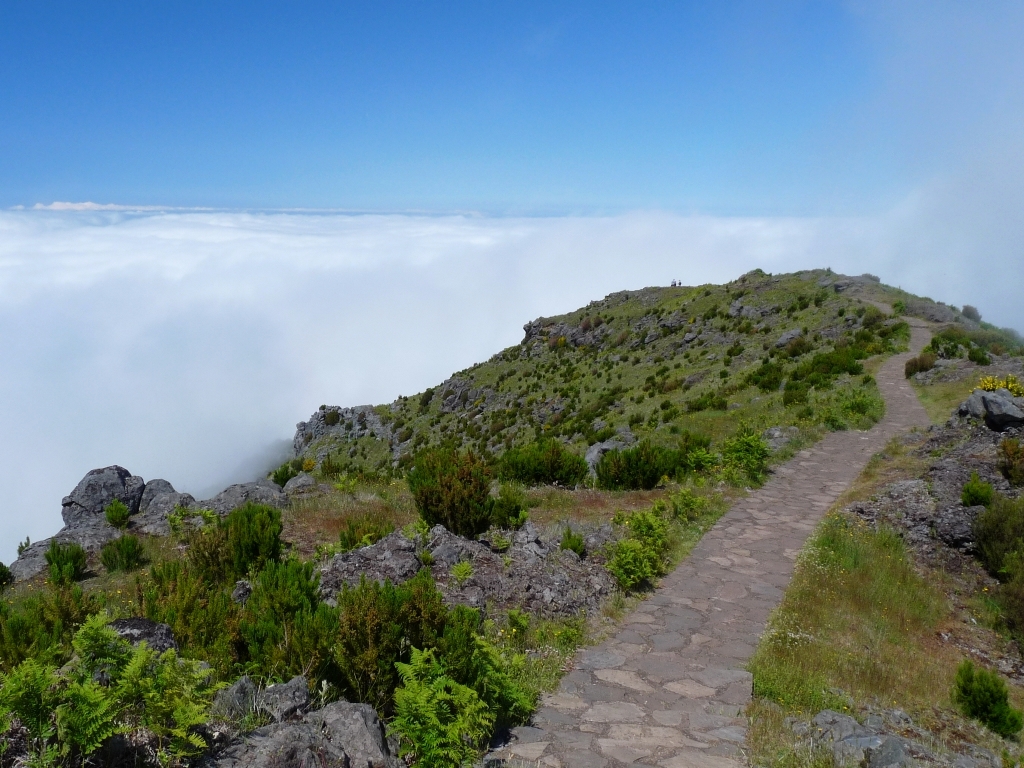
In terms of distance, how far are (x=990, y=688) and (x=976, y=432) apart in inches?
381

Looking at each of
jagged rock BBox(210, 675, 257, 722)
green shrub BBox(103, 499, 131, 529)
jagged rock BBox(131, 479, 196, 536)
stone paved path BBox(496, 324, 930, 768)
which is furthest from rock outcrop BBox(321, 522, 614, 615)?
green shrub BBox(103, 499, 131, 529)

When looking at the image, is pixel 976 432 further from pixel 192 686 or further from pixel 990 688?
pixel 192 686

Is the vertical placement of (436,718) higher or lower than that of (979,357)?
lower

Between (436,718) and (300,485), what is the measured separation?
11.2 metres

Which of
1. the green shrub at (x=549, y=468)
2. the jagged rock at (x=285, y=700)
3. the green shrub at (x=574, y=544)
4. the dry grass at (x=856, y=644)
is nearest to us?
the jagged rock at (x=285, y=700)

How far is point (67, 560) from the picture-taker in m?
9.48

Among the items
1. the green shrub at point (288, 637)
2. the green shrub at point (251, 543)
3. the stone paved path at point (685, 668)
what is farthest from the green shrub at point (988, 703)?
the green shrub at point (251, 543)

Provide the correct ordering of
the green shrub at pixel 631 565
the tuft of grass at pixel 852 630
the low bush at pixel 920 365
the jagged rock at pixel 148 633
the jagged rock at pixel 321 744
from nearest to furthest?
the jagged rock at pixel 321 744 → the jagged rock at pixel 148 633 → the tuft of grass at pixel 852 630 → the green shrub at pixel 631 565 → the low bush at pixel 920 365

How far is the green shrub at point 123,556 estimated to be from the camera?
9617 millimetres

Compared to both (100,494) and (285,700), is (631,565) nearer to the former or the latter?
(285,700)

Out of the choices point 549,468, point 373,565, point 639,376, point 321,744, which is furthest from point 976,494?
point 639,376

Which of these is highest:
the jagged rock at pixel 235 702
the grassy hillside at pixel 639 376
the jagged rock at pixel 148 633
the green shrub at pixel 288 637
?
the jagged rock at pixel 148 633

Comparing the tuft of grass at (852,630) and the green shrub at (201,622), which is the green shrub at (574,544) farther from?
the green shrub at (201,622)

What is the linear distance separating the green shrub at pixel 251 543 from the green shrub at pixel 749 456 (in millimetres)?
8968
